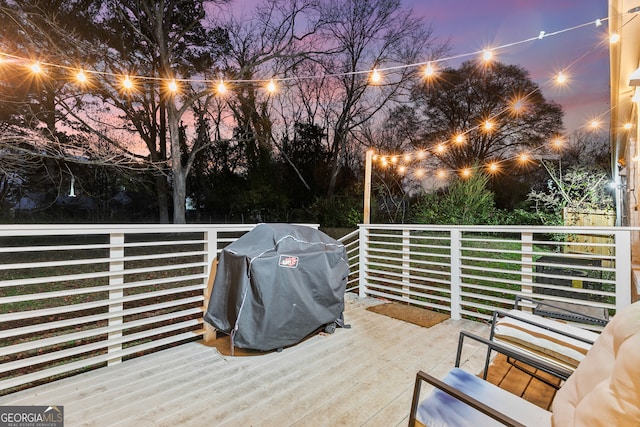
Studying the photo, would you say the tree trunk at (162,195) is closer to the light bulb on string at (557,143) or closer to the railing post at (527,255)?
the railing post at (527,255)

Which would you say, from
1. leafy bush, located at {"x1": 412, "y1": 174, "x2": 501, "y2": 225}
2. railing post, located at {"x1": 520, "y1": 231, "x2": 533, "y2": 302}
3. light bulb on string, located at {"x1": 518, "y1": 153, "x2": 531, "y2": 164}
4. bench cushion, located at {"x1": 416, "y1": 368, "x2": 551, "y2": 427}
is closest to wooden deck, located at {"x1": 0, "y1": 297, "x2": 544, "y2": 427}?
bench cushion, located at {"x1": 416, "y1": 368, "x2": 551, "y2": 427}

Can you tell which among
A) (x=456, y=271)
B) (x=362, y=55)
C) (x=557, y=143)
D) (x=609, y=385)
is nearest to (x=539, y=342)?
(x=609, y=385)

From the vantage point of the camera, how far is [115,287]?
242 cm

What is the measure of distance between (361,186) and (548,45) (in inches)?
246

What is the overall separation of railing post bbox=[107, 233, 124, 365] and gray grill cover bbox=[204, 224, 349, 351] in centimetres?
68

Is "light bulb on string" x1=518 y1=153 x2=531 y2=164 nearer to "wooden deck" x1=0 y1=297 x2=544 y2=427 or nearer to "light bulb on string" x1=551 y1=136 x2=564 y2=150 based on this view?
"light bulb on string" x1=551 y1=136 x2=564 y2=150

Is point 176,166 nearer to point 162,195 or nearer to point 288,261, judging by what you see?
point 162,195

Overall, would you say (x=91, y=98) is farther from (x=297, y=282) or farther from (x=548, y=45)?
(x=548, y=45)

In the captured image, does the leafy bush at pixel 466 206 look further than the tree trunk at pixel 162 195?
No

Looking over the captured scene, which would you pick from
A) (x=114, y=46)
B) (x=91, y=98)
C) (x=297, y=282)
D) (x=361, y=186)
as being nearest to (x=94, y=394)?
(x=297, y=282)

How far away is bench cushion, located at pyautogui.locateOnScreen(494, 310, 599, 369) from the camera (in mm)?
1612

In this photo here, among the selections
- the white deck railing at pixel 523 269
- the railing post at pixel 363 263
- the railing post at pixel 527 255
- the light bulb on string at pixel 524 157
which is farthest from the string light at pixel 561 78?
the light bulb on string at pixel 524 157

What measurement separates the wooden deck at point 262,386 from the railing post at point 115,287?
152mm

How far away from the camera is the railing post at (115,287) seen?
2.41 meters
